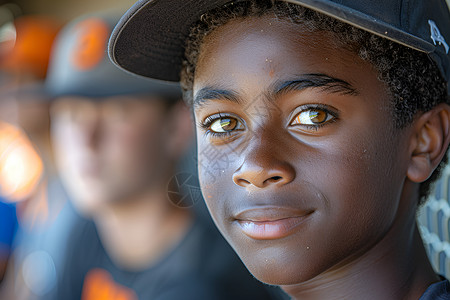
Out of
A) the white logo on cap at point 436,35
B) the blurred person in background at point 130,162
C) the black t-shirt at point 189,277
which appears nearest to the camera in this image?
the white logo on cap at point 436,35

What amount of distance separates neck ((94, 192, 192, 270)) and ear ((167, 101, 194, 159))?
18 cm

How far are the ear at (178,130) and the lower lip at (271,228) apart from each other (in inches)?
40.5

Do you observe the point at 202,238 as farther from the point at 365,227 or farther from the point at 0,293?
the point at 0,293

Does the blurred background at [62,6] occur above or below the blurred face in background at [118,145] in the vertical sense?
below

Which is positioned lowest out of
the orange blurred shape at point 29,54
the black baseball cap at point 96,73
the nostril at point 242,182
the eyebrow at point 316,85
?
the orange blurred shape at point 29,54

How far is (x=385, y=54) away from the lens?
0.94 metres

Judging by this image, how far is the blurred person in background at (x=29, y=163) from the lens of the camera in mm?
2549

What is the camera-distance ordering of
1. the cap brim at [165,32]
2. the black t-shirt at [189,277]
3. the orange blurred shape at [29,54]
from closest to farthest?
the cap brim at [165,32]
the black t-shirt at [189,277]
the orange blurred shape at [29,54]

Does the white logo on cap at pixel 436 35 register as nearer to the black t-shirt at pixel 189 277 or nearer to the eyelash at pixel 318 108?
the eyelash at pixel 318 108

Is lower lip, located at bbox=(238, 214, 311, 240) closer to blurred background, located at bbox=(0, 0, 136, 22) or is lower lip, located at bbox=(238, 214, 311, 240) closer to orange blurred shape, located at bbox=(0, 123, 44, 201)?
orange blurred shape, located at bbox=(0, 123, 44, 201)

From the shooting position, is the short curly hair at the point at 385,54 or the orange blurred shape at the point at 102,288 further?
the orange blurred shape at the point at 102,288

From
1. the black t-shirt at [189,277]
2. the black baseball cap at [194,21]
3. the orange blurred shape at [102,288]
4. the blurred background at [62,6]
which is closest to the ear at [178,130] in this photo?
the black t-shirt at [189,277]

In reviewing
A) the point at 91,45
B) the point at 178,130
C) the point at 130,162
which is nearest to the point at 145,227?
the point at 130,162

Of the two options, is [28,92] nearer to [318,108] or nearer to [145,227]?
[145,227]
